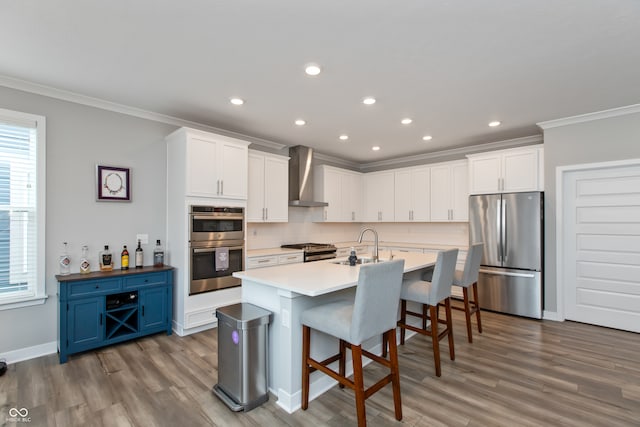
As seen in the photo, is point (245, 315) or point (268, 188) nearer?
point (245, 315)

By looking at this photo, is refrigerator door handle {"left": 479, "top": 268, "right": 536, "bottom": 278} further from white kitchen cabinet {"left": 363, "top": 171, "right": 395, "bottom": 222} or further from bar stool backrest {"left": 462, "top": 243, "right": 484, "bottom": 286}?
white kitchen cabinet {"left": 363, "top": 171, "right": 395, "bottom": 222}

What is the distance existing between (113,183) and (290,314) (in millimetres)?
2728

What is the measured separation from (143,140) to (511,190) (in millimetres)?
5028

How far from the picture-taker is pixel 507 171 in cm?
441

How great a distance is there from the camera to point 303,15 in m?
1.94

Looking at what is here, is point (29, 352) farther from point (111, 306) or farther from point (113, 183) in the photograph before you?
point (113, 183)

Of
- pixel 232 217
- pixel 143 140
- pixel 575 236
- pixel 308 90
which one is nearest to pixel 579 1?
pixel 308 90

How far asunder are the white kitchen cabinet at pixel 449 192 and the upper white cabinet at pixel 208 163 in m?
3.41

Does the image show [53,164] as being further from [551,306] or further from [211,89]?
[551,306]

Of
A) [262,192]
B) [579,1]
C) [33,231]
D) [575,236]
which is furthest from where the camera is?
[262,192]

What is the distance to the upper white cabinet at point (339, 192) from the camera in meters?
5.75

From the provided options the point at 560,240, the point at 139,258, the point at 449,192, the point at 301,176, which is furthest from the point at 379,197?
the point at 139,258

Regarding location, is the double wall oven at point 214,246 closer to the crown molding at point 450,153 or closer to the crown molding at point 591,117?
the crown molding at point 450,153

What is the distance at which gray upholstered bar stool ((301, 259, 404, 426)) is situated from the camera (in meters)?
1.86
